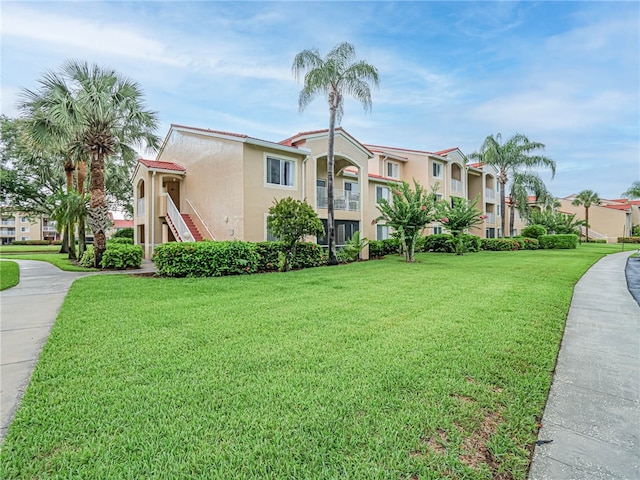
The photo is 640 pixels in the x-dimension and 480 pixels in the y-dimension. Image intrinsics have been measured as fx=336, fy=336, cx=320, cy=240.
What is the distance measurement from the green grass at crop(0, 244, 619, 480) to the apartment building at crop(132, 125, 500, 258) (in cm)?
989

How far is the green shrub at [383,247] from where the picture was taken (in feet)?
69.3

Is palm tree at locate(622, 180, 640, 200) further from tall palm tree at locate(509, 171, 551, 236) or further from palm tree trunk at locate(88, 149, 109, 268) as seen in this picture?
palm tree trunk at locate(88, 149, 109, 268)

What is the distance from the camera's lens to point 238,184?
15.7 m


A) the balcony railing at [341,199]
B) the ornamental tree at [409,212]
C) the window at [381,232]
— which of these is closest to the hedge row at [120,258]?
the balcony railing at [341,199]

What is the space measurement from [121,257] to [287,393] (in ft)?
44.7

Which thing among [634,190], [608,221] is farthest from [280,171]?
[608,221]

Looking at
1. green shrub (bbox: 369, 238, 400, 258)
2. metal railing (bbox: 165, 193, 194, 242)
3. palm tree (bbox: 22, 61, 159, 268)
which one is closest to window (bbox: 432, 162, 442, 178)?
green shrub (bbox: 369, 238, 400, 258)

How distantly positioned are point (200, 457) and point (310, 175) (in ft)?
55.1

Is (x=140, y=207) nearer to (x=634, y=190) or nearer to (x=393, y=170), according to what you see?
(x=393, y=170)

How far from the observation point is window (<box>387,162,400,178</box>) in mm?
28867

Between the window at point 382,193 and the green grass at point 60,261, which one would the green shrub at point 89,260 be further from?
the window at point 382,193

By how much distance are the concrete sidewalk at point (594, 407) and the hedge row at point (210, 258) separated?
9.86 m

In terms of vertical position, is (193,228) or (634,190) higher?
(634,190)

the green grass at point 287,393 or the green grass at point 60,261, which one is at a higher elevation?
the green grass at point 60,261
